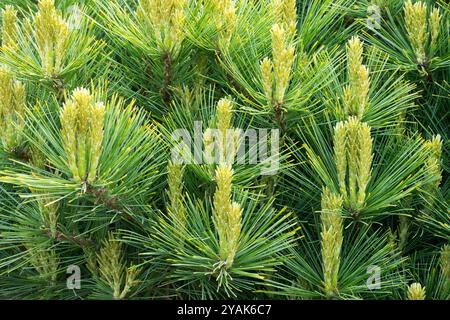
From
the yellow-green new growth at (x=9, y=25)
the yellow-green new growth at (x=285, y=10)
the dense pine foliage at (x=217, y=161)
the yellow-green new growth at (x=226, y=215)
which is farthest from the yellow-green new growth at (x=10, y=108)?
the yellow-green new growth at (x=285, y=10)

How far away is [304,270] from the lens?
4.17 ft

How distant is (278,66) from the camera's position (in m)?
1.23

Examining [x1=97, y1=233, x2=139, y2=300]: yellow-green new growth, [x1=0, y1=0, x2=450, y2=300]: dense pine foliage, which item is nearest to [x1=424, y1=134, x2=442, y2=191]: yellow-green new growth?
[x1=0, y1=0, x2=450, y2=300]: dense pine foliage

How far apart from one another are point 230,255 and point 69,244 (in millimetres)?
366

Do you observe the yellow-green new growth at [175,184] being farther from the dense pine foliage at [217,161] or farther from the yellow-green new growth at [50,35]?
the yellow-green new growth at [50,35]

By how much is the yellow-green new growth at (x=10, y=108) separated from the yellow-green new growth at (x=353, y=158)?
0.55 meters

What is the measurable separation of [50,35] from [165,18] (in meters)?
0.20

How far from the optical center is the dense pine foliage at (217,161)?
3.94 feet

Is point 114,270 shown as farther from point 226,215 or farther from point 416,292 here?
point 416,292

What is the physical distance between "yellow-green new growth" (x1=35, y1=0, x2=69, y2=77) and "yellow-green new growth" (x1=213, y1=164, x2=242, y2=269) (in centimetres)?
36

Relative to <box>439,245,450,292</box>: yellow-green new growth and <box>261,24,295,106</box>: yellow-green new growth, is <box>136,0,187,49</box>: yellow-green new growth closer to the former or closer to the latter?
<box>261,24,295,106</box>: yellow-green new growth

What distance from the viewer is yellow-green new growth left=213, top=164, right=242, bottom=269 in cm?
114

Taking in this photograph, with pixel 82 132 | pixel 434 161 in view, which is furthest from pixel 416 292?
pixel 82 132
